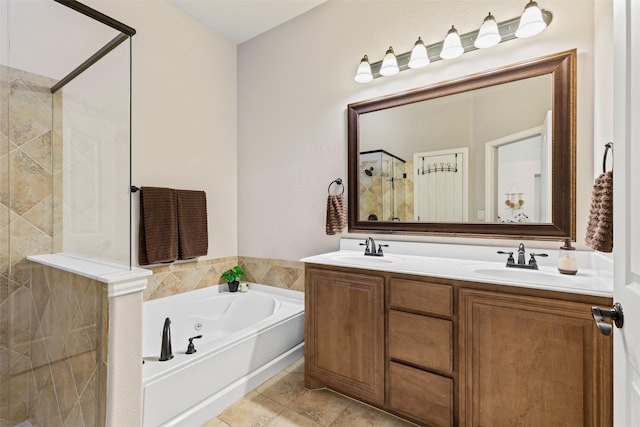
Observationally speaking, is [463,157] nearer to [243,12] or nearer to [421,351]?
[421,351]

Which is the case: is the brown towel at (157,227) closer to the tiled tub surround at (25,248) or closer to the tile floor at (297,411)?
the tiled tub surround at (25,248)

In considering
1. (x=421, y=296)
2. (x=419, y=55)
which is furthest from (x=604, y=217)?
(x=419, y=55)

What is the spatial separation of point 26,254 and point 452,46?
8.91 feet

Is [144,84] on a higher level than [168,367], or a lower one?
higher

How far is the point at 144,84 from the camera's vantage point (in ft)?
7.52

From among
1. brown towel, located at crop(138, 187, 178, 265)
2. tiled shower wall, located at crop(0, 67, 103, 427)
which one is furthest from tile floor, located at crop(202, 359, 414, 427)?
brown towel, located at crop(138, 187, 178, 265)

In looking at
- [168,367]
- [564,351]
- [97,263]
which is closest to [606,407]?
[564,351]

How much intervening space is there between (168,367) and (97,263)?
2.05 feet

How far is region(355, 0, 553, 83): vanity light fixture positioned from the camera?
1615 mm

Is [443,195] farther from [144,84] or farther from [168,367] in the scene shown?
[144,84]

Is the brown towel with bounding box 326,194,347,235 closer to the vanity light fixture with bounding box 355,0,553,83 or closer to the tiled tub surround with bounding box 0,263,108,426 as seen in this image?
the vanity light fixture with bounding box 355,0,553,83

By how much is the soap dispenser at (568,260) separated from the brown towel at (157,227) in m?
2.49

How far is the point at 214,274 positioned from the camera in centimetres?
278

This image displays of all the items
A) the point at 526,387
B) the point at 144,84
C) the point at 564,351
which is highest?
the point at 144,84
